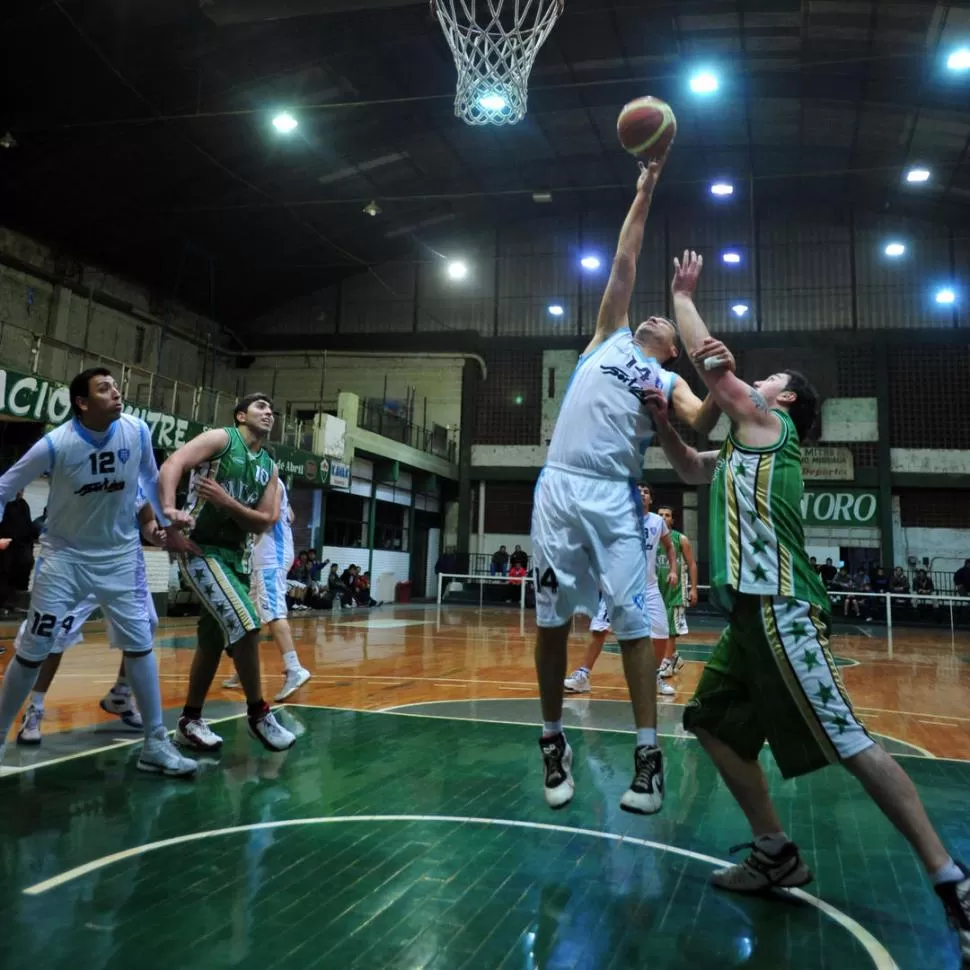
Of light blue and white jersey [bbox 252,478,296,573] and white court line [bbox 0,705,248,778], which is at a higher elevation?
light blue and white jersey [bbox 252,478,296,573]

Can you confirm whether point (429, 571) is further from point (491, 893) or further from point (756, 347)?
point (491, 893)

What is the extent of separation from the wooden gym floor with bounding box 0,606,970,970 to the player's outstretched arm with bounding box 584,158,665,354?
6.57ft

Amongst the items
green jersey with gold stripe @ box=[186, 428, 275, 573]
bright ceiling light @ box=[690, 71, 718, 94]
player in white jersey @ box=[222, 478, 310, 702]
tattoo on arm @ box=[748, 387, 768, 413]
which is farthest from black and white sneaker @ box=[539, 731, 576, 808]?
bright ceiling light @ box=[690, 71, 718, 94]

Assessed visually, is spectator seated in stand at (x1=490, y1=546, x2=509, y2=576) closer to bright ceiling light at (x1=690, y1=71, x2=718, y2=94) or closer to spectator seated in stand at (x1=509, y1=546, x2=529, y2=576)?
spectator seated in stand at (x1=509, y1=546, x2=529, y2=576)

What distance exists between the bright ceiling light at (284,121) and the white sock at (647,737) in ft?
52.9

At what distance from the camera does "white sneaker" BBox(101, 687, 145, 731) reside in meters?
4.97

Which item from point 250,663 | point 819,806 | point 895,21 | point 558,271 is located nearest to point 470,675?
point 250,663

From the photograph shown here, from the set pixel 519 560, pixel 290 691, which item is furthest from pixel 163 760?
pixel 519 560

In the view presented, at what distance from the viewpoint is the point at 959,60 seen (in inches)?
574

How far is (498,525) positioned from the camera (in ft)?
85.1

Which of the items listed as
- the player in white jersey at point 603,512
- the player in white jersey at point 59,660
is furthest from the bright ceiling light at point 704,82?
the player in white jersey at point 59,660

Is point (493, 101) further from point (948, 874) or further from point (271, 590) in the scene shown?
point (948, 874)

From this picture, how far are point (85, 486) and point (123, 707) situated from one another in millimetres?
2010

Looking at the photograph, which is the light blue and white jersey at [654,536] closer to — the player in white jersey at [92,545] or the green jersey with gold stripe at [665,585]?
the green jersey with gold stripe at [665,585]
